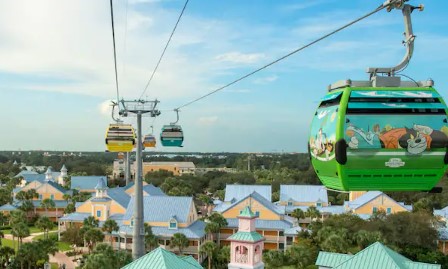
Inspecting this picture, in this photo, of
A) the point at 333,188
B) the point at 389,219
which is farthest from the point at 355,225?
the point at 333,188

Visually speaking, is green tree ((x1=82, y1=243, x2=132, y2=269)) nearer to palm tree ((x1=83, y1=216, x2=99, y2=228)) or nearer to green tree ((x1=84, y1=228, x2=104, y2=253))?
green tree ((x1=84, y1=228, x2=104, y2=253))

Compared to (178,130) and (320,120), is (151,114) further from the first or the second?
(320,120)

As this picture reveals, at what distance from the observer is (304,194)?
61500 millimetres

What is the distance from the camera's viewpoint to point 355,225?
44188mm

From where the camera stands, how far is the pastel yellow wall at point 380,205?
180 ft

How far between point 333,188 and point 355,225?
130 feet

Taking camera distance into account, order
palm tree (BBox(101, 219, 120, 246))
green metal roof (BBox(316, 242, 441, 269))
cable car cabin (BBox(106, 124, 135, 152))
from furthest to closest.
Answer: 1. palm tree (BBox(101, 219, 120, 246))
2. green metal roof (BBox(316, 242, 441, 269))
3. cable car cabin (BBox(106, 124, 135, 152))

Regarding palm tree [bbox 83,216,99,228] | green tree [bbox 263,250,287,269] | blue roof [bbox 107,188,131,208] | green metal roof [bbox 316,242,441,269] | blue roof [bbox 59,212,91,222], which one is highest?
blue roof [bbox 107,188,131,208]

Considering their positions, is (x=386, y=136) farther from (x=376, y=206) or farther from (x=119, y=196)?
(x=119, y=196)

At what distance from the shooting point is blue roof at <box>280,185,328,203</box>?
6091 centimetres

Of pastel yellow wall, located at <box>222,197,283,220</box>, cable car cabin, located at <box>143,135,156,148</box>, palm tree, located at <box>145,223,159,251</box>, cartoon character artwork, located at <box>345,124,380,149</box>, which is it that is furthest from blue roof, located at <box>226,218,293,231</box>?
cartoon character artwork, located at <box>345,124,380,149</box>

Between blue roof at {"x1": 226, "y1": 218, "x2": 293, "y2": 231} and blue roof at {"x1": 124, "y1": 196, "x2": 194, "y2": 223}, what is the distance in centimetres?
557

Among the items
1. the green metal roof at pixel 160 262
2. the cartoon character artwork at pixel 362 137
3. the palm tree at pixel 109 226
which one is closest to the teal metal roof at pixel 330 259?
the green metal roof at pixel 160 262

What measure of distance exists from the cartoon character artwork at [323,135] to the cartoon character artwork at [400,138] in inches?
11.1
